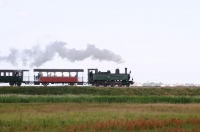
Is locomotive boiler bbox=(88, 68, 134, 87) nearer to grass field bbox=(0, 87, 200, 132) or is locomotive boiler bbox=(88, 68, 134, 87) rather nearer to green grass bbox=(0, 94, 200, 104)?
grass field bbox=(0, 87, 200, 132)

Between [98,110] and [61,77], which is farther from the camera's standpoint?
[61,77]

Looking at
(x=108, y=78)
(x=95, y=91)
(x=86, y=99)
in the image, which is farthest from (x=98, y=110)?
(x=108, y=78)

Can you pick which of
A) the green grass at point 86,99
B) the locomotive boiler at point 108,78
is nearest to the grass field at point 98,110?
the green grass at point 86,99

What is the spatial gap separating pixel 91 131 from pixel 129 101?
1159 inches

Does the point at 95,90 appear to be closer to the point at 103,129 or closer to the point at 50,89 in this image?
the point at 50,89

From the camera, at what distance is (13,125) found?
82.2 feet

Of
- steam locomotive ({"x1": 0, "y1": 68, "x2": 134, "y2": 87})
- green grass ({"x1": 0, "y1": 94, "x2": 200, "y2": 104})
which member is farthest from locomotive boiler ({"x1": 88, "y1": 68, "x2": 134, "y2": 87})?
green grass ({"x1": 0, "y1": 94, "x2": 200, "y2": 104})

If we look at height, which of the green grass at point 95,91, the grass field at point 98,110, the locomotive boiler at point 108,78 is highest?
the locomotive boiler at point 108,78

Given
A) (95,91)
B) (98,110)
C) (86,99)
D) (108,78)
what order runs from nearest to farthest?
1. (98,110)
2. (86,99)
3. (95,91)
4. (108,78)

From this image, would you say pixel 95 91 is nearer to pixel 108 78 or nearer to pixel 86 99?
pixel 108 78

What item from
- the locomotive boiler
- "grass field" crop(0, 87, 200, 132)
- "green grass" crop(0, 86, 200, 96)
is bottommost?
"grass field" crop(0, 87, 200, 132)

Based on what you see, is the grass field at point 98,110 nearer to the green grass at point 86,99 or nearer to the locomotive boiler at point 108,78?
the green grass at point 86,99

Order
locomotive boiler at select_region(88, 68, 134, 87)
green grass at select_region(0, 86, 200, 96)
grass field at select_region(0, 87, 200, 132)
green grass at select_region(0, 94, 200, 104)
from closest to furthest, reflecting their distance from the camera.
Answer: grass field at select_region(0, 87, 200, 132), green grass at select_region(0, 94, 200, 104), green grass at select_region(0, 86, 200, 96), locomotive boiler at select_region(88, 68, 134, 87)

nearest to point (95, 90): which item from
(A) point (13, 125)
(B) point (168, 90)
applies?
(B) point (168, 90)
